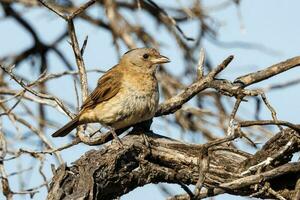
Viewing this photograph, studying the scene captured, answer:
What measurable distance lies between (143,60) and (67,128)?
79 cm

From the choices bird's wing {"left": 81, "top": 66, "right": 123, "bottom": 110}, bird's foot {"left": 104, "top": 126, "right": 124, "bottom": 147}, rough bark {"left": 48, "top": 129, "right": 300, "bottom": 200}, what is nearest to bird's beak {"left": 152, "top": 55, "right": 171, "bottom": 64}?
bird's wing {"left": 81, "top": 66, "right": 123, "bottom": 110}

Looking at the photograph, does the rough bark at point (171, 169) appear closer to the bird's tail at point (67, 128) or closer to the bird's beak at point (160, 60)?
the bird's tail at point (67, 128)

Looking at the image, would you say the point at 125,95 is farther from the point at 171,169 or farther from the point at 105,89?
the point at 171,169

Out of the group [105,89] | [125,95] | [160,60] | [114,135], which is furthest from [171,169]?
[160,60]

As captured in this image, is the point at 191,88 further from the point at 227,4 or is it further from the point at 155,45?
the point at 155,45

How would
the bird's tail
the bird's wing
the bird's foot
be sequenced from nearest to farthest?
the bird's foot
the bird's tail
the bird's wing

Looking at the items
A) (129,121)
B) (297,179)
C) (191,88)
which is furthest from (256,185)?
(129,121)

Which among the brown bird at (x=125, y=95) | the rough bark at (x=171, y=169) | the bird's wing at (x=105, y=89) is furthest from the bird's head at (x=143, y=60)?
the rough bark at (x=171, y=169)

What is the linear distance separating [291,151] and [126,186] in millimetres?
890

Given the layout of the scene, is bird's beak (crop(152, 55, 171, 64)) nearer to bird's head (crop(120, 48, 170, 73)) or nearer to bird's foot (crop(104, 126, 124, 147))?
bird's head (crop(120, 48, 170, 73))

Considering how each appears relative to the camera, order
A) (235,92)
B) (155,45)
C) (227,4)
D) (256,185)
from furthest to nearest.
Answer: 1. (155,45)
2. (227,4)
3. (235,92)
4. (256,185)

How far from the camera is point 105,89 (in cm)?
553

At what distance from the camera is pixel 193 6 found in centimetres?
678

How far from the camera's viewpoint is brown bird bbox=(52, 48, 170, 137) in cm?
518
